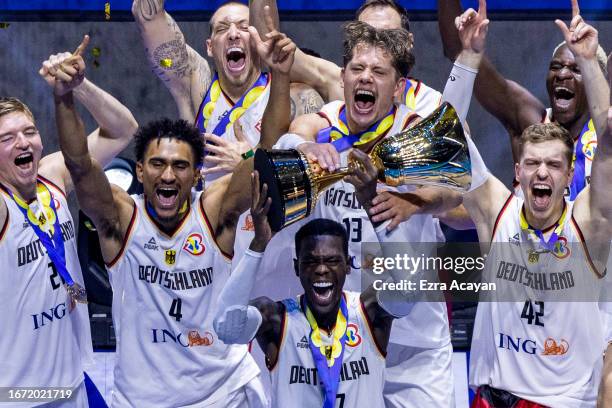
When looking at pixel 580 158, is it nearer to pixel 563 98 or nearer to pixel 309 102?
pixel 563 98

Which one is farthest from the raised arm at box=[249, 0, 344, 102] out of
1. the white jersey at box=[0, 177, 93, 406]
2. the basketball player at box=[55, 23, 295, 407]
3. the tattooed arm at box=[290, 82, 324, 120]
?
the white jersey at box=[0, 177, 93, 406]

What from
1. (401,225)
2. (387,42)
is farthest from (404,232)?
(387,42)

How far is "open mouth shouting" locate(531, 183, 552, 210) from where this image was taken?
4574 millimetres

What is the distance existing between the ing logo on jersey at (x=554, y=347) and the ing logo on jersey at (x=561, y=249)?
32cm

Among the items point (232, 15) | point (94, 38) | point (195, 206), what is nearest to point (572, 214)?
point (195, 206)

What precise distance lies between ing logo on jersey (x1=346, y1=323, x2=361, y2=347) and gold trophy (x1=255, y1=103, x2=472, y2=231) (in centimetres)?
61

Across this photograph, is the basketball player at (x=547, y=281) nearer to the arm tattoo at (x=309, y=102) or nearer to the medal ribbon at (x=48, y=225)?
the arm tattoo at (x=309, y=102)

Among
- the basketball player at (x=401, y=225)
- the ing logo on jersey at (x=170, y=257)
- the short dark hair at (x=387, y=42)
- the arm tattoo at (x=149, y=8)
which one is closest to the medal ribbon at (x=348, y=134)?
the basketball player at (x=401, y=225)

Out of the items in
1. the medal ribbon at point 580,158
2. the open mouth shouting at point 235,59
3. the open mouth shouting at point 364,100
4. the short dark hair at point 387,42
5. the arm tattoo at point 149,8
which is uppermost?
the arm tattoo at point 149,8

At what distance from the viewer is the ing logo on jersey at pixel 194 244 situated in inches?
184

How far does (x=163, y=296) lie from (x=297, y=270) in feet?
1.76

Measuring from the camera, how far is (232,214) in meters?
4.70

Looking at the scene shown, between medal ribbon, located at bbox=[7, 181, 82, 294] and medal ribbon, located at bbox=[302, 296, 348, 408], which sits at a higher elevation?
medal ribbon, located at bbox=[7, 181, 82, 294]

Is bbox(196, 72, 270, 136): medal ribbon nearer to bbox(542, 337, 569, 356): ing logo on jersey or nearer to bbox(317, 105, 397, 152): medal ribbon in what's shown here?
bbox(317, 105, 397, 152): medal ribbon
